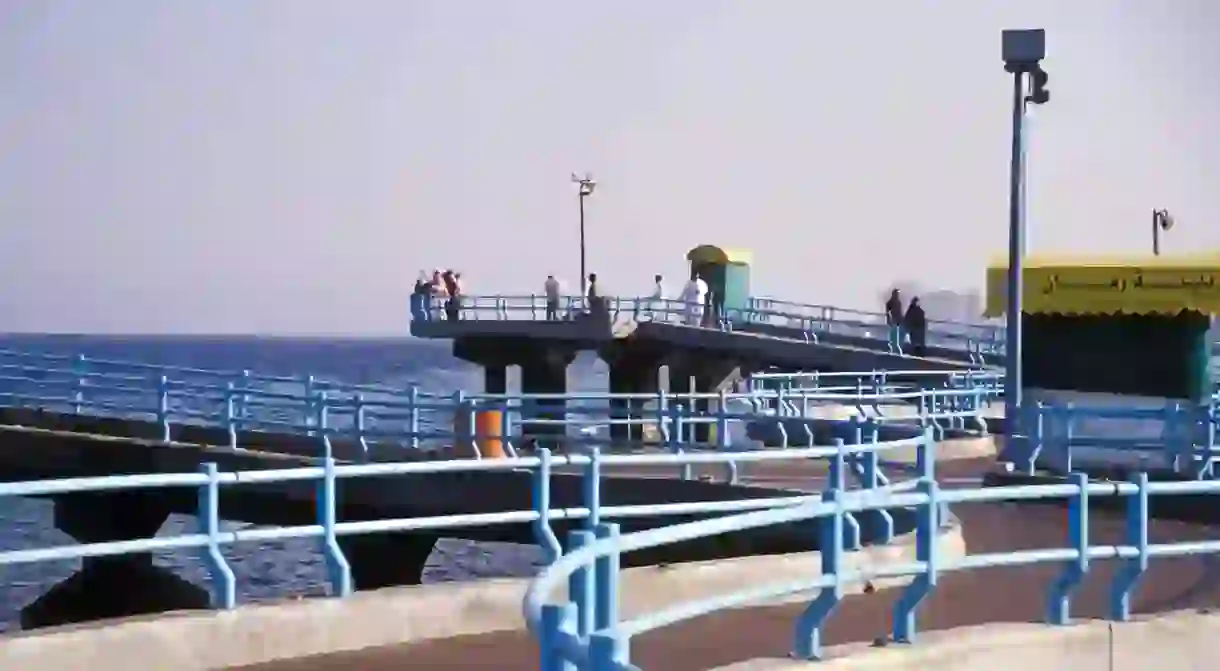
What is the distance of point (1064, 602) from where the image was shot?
9625mm

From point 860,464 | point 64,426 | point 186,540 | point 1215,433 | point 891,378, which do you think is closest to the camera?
point 186,540

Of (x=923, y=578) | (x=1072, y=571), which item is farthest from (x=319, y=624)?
(x=1072, y=571)

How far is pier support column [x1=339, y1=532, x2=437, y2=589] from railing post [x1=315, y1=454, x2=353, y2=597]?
1060cm

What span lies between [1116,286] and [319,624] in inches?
572

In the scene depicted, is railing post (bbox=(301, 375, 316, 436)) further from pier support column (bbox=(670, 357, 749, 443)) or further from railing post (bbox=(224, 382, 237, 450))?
pier support column (bbox=(670, 357, 749, 443))

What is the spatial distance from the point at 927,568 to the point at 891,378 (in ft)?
89.0

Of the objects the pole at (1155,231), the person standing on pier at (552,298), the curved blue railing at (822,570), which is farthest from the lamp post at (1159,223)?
the curved blue railing at (822,570)

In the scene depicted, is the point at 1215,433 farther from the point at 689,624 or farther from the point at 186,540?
the point at 186,540

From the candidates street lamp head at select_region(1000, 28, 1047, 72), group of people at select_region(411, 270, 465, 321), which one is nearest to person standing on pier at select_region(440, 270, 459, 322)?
group of people at select_region(411, 270, 465, 321)

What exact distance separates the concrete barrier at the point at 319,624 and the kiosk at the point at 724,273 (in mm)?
37020

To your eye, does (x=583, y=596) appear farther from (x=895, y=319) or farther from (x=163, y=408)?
(x=895, y=319)

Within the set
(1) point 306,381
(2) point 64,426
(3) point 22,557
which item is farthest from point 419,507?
(3) point 22,557

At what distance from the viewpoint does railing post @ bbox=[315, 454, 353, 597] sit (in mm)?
10406

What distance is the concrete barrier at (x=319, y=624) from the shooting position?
29.7ft
